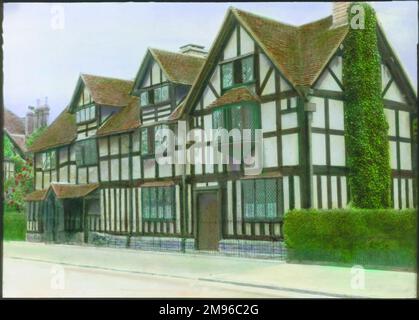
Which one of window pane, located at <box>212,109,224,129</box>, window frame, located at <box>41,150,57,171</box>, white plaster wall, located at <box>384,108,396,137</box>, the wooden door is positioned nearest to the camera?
white plaster wall, located at <box>384,108,396,137</box>

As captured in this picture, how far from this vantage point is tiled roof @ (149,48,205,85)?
15.2 m

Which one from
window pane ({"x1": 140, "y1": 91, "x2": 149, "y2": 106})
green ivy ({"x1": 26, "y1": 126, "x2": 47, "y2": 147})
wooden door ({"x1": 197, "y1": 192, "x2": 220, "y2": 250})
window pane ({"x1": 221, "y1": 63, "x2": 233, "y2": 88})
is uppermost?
window pane ({"x1": 221, "y1": 63, "x2": 233, "y2": 88})

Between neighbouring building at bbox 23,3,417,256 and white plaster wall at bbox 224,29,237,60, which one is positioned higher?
white plaster wall at bbox 224,29,237,60

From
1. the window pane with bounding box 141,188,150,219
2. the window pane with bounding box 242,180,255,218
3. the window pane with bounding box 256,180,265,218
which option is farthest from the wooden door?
the window pane with bounding box 141,188,150,219

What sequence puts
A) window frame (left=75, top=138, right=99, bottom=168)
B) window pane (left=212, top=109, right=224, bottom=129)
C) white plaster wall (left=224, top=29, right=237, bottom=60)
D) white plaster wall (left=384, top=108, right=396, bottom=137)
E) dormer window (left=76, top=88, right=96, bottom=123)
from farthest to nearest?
window frame (left=75, top=138, right=99, bottom=168), dormer window (left=76, top=88, right=96, bottom=123), white plaster wall (left=224, top=29, right=237, bottom=60), window pane (left=212, top=109, right=224, bottom=129), white plaster wall (left=384, top=108, right=396, bottom=137)

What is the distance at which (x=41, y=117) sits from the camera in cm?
1559

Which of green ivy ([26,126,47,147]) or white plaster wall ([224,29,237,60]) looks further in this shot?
green ivy ([26,126,47,147])

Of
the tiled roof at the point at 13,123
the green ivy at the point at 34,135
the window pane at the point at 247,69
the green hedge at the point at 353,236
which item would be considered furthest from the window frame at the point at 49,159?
the green hedge at the point at 353,236

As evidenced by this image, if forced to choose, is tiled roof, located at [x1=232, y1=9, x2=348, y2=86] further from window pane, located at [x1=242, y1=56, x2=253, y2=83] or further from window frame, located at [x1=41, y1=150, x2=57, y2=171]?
window frame, located at [x1=41, y1=150, x2=57, y2=171]

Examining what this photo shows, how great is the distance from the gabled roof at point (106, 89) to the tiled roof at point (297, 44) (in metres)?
3.49

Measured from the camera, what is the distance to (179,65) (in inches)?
631

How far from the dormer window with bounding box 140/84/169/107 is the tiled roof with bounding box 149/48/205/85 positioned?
45 centimetres

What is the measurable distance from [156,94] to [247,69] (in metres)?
2.87
